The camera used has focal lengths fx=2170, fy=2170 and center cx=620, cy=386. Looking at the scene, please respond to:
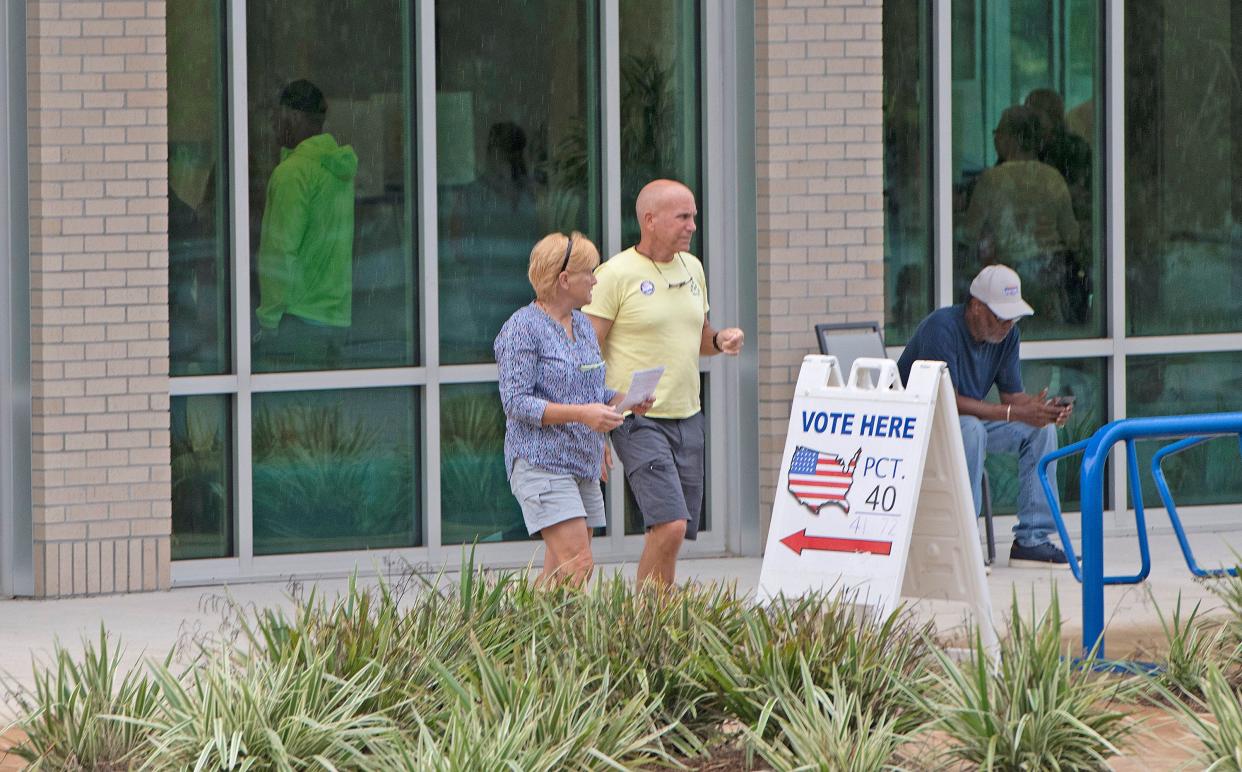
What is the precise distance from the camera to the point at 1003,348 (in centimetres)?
1032

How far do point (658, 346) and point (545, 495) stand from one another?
84 centimetres

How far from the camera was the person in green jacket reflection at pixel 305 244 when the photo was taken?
10.2 metres

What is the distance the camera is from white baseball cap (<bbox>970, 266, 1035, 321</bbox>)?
32.8 ft

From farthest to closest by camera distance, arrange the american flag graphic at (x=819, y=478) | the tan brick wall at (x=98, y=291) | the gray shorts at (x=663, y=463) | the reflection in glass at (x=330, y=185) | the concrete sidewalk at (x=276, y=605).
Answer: the reflection in glass at (x=330, y=185), the tan brick wall at (x=98, y=291), the concrete sidewalk at (x=276, y=605), the gray shorts at (x=663, y=463), the american flag graphic at (x=819, y=478)

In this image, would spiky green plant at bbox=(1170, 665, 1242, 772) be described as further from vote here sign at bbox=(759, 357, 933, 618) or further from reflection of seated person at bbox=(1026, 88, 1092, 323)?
reflection of seated person at bbox=(1026, 88, 1092, 323)

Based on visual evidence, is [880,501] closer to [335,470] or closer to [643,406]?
[643,406]

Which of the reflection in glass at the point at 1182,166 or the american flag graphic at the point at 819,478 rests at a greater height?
the reflection in glass at the point at 1182,166

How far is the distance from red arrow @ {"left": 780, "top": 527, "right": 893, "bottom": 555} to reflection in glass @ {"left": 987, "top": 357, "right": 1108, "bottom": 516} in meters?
3.91

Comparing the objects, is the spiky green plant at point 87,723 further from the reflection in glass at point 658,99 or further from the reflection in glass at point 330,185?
the reflection in glass at point 658,99

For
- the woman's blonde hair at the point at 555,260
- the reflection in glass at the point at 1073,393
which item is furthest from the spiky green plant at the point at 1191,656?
the reflection in glass at the point at 1073,393

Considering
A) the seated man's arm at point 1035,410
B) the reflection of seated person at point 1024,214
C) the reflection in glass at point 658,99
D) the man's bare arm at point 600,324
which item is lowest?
the seated man's arm at point 1035,410

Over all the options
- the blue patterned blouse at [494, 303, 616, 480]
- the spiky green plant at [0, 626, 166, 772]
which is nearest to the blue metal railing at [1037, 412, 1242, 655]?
the blue patterned blouse at [494, 303, 616, 480]

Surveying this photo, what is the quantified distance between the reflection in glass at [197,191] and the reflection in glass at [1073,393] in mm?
4197

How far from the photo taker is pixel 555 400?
770cm
